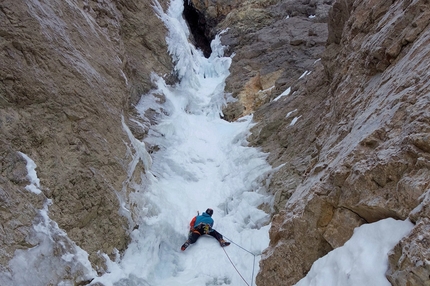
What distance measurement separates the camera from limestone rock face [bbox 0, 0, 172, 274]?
529 cm

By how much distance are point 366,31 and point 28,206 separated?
258 inches

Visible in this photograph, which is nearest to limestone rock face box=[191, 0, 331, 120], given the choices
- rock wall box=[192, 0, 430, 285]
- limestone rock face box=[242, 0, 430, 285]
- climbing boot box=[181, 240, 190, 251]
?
rock wall box=[192, 0, 430, 285]

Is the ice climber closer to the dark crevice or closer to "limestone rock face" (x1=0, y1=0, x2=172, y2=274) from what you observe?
"limestone rock face" (x1=0, y1=0, x2=172, y2=274)

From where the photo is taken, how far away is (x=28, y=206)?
5070mm

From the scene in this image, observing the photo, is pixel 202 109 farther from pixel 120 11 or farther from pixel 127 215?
pixel 127 215

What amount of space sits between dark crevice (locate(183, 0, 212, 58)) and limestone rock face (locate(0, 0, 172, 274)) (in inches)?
769

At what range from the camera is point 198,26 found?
2830 centimetres

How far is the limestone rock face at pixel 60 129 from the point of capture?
529cm

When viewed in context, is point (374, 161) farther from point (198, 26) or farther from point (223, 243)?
point (198, 26)

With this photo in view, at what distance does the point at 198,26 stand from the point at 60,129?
2385 cm

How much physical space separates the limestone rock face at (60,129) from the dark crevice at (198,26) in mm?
19538

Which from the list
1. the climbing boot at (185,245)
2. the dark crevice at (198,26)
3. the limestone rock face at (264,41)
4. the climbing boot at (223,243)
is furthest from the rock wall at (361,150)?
the dark crevice at (198,26)

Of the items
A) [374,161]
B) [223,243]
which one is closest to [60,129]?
[223,243]

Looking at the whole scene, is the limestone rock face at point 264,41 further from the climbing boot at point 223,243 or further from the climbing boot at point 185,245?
the climbing boot at point 185,245
